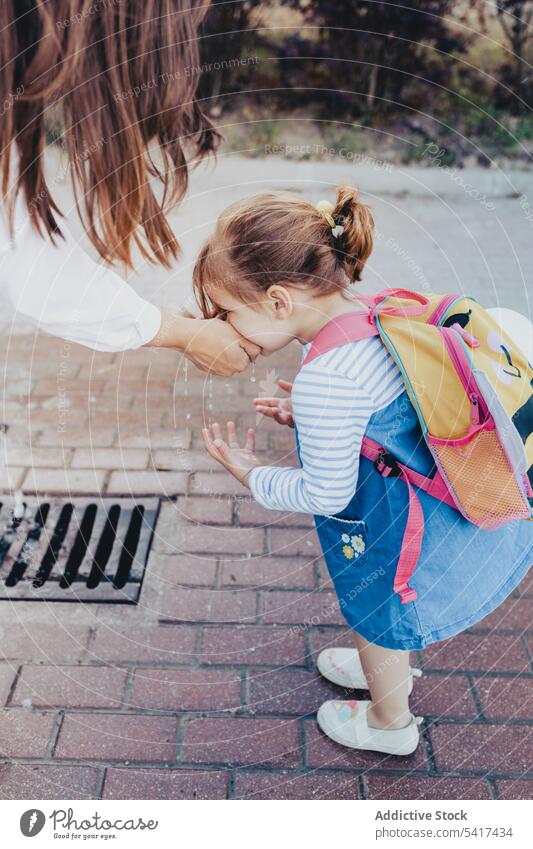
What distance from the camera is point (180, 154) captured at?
191cm

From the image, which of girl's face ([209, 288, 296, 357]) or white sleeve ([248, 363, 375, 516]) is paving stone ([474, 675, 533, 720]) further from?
girl's face ([209, 288, 296, 357])

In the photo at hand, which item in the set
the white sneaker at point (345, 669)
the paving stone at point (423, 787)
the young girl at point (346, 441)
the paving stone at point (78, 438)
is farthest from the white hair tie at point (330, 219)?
the paving stone at point (78, 438)

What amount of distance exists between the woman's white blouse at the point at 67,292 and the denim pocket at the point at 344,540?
557 mm

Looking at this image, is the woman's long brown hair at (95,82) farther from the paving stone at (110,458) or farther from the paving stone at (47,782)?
the paving stone at (47,782)

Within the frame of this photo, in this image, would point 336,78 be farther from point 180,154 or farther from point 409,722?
point 409,722

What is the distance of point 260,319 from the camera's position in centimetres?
148

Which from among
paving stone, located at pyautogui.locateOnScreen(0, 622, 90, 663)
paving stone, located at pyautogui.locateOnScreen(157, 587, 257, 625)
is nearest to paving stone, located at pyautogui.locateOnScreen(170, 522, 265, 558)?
paving stone, located at pyautogui.locateOnScreen(157, 587, 257, 625)

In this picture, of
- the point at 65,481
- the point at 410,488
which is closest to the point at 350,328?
the point at 410,488

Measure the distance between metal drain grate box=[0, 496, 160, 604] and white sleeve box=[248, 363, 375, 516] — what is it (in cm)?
84

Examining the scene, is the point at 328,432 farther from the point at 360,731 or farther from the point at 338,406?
the point at 360,731

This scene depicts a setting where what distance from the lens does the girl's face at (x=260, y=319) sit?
57.1 inches

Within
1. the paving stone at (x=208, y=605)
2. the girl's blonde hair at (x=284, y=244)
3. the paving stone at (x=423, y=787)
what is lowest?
the paving stone at (x=208, y=605)
